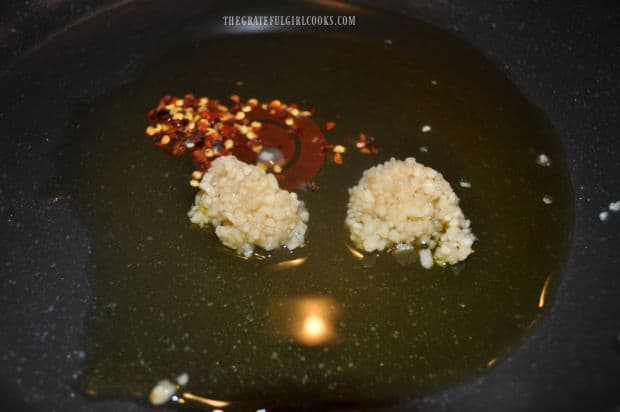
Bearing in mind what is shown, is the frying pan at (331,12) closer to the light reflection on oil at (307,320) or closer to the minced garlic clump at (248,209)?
the light reflection on oil at (307,320)

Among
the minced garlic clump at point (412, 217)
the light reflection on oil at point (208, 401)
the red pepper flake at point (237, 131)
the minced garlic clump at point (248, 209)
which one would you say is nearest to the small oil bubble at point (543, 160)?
the minced garlic clump at point (412, 217)

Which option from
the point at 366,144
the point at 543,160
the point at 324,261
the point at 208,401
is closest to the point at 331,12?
the point at 366,144

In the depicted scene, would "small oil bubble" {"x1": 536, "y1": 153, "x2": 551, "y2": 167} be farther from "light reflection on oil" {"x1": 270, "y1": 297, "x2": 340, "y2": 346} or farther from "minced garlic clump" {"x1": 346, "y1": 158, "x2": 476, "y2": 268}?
"light reflection on oil" {"x1": 270, "y1": 297, "x2": 340, "y2": 346}

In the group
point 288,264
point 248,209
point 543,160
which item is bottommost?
point 288,264

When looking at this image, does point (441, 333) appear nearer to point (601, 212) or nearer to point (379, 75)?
point (601, 212)

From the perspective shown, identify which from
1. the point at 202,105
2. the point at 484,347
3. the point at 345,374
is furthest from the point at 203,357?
the point at 202,105

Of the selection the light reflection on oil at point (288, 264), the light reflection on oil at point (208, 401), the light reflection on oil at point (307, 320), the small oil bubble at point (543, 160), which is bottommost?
the light reflection on oil at point (208, 401)

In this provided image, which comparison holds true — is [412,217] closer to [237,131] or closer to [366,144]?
[366,144]
